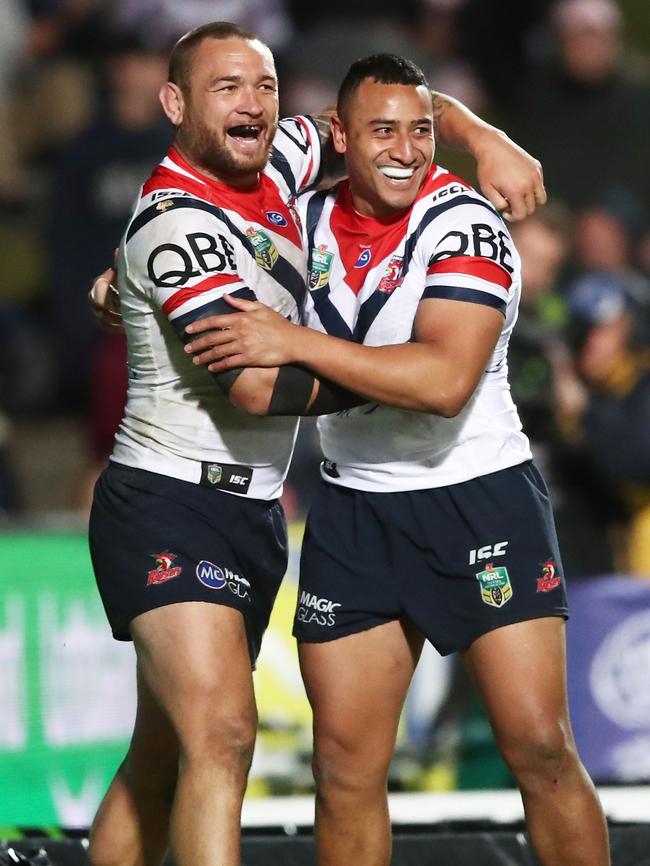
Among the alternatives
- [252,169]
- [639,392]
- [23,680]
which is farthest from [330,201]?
[639,392]

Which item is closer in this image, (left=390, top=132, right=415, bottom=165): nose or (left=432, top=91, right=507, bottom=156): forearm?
(left=390, top=132, right=415, bottom=165): nose

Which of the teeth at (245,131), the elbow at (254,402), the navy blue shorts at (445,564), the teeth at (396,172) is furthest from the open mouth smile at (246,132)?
the navy blue shorts at (445,564)

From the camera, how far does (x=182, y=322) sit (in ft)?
12.2

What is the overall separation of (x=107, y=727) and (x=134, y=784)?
1.74 m

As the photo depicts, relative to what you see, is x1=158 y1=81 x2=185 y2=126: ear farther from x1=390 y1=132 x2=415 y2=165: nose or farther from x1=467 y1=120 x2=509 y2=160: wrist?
x1=467 y1=120 x2=509 y2=160: wrist

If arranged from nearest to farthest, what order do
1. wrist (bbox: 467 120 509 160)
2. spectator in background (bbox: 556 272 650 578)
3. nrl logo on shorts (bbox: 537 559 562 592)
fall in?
nrl logo on shorts (bbox: 537 559 562 592) → wrist (bbox: 467 120 509 160) → spectator in background (bbox: 556 272 650 578)

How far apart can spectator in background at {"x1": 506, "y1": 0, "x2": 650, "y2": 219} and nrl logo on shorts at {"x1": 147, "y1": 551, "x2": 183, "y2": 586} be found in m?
5.57

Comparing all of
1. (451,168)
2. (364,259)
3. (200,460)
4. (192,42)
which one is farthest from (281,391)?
(451,168)

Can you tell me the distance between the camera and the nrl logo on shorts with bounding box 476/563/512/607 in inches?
151

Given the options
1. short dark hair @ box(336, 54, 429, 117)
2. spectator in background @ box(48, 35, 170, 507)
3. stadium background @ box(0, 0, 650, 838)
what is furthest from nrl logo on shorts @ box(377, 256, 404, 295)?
spectator in background @ box(48, 35, 170, 507)

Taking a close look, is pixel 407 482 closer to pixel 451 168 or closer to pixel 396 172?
pixel 396 172

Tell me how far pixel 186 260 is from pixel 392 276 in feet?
1.73

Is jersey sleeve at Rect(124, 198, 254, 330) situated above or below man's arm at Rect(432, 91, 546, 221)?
below

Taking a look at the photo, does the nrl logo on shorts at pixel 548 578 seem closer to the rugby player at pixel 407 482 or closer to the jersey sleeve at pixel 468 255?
the rugby player at pixel 407 482
